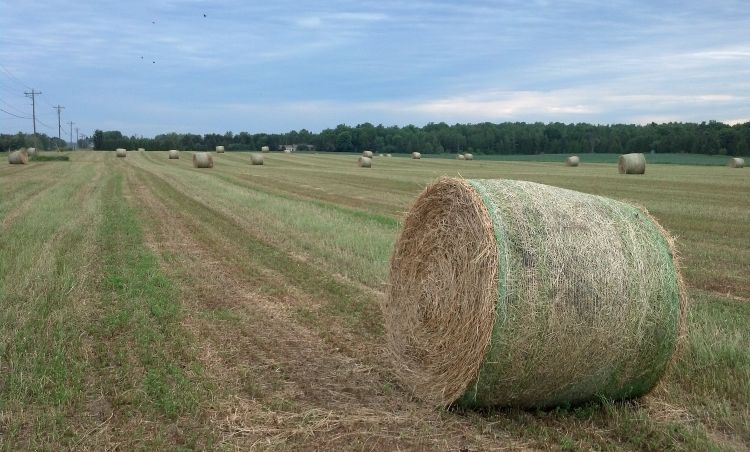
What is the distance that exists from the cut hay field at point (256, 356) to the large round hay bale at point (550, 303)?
26 cm

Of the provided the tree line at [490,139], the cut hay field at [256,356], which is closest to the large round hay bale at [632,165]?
the cut hay field at [256,356]

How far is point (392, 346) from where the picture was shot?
6.02 meters

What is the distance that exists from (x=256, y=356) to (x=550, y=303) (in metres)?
2.90

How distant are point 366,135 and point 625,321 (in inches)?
3772

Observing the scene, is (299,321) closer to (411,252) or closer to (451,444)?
(411,252)

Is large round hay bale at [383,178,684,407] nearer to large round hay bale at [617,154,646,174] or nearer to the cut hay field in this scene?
the cut hay field

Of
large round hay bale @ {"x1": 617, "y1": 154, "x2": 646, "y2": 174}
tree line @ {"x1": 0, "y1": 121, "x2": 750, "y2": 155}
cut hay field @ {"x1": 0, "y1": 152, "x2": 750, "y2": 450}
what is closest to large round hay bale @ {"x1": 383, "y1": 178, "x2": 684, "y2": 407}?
cut hay field @ {"x1": 0, "y1": 152, "x2": 750, "y2": 450}

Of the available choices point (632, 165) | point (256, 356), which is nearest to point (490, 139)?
point (632, 165)

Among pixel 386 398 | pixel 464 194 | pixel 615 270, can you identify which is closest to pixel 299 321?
pixel 386 398

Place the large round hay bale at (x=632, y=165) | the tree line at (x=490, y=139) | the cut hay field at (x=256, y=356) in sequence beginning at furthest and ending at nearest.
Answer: the tree line at (x=490, y=139) → the large round hay bale at (x=632, y=165) → the cut hay field at (x=256, y=356)

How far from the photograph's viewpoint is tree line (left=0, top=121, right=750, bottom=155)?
7269cm

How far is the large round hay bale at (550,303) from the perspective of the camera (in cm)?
463

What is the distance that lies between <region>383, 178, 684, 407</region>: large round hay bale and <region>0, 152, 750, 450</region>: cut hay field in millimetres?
255

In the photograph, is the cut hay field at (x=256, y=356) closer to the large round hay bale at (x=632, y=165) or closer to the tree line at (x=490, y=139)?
the large round hay bale at (x=632, y=165)
